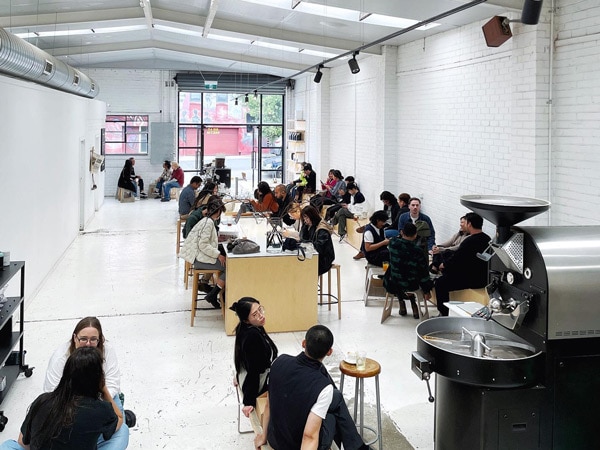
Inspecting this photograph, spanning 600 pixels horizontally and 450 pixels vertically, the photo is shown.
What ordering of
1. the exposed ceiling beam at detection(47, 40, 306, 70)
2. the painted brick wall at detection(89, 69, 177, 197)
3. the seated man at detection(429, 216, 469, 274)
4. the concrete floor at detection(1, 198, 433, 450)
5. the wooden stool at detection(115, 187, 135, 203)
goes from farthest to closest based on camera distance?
the painted brick wall at detection(89, 69, 177, 197)
the wooden stool at detection(115, 187, 135, 203)
the exposed ceiling beam at detection(47, 40, 306, 70)
the seated man at detection(429, 216, 469, 274)
the concrete floor at detection(1, 198, 433, 450)

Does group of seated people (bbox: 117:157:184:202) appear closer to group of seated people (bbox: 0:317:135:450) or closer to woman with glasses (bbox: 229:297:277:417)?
woman with glasses (bbox: 229:297:277:417)

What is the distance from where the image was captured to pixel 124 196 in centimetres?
1661

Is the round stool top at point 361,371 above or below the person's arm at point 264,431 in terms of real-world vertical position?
above

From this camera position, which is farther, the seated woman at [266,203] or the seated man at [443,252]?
the seated woman at [266,203]

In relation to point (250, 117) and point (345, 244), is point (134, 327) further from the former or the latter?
point (250, 117)

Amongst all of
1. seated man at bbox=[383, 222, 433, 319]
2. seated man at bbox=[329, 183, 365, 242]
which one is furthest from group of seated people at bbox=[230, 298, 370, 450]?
seated man at bbox=[329, 183, 365, 242]

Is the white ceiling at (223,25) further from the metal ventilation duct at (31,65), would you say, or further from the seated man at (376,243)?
the seated man at (376,243)

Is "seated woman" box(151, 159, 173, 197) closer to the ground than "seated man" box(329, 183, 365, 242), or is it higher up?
higher up

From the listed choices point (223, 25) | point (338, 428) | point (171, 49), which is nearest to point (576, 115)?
point (338, 428)

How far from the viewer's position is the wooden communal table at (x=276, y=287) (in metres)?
5.72

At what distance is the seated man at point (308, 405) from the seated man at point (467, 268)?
3.27m

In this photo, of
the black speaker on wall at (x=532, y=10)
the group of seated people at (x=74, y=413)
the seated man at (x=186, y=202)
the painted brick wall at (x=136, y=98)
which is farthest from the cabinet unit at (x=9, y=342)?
the painted brick wall at (x=136, y=98)

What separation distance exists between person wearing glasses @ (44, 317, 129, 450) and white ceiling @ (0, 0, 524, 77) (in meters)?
5.31

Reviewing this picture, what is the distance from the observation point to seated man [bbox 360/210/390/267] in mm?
7008
